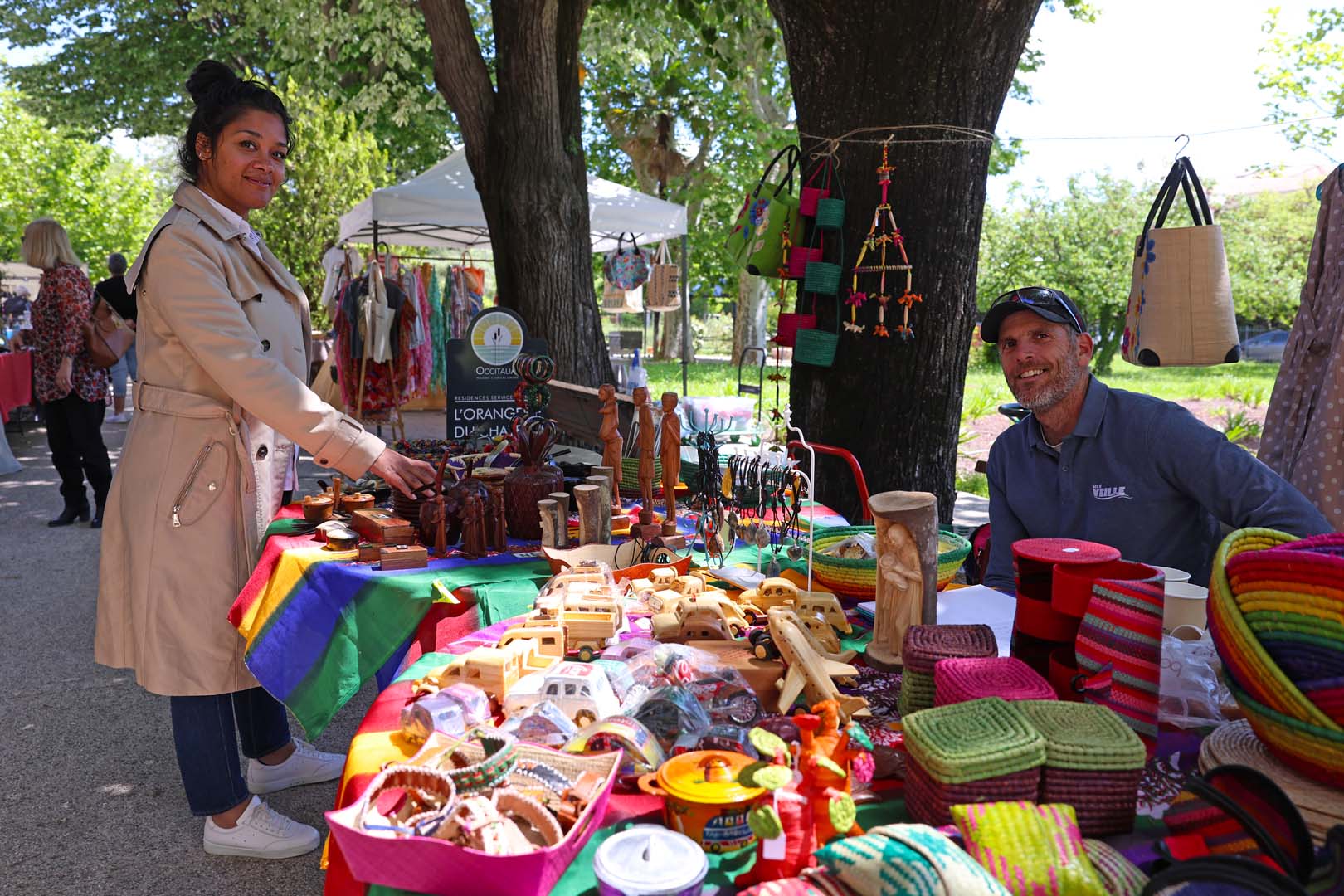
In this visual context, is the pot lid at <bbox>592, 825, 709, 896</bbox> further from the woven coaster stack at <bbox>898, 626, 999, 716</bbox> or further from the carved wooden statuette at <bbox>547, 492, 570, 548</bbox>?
the carved wooden statuette at <bbox>547, 492, 570, 548</bbox>

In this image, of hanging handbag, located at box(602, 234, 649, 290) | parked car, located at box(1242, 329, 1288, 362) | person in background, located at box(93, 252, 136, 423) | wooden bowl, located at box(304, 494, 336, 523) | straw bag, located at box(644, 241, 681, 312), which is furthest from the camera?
parked car, located at box(1242, 329, 1288, 362)

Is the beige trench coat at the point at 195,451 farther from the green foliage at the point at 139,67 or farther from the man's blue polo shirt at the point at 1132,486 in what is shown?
the green foliage at the point at 139,67

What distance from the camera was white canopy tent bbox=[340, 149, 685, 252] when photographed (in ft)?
25.7

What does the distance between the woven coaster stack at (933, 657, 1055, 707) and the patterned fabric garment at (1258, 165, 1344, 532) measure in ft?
5.82

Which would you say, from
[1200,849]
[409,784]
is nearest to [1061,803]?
[1200,849]

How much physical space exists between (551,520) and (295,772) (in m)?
1.56

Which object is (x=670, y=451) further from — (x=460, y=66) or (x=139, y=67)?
(x=139, y=67)

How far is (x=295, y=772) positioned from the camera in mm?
3094

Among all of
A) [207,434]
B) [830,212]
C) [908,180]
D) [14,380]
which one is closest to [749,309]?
[14,380]

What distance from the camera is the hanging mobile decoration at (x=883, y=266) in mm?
3082

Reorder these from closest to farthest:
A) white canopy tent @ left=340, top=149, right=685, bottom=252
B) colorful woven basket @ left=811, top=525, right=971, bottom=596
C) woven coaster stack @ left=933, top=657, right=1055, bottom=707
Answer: woven coaster stack @ left=933, top=657, right=1055, bottom=707 → colorful woven basket @ left=811, top=525, right=971, bottom=596 → white canopy tent @ left=340, top=149, right=685, bottom=252

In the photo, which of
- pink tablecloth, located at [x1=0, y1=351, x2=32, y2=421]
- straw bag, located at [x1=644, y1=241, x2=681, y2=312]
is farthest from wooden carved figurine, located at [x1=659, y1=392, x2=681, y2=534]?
pink tablecloth, located at [x1=0, y1=351, x2=32, y2=421]

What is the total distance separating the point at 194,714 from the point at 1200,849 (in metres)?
2.37

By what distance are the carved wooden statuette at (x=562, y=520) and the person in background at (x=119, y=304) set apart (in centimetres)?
180
